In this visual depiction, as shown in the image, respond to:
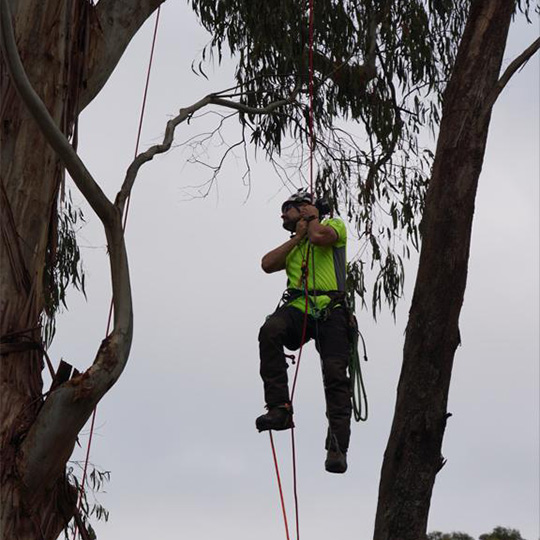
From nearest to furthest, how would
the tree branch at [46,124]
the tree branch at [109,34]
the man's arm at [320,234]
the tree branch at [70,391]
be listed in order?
the tree branch at [46,124] < the tree branch at [70,391] < the tree branch at [109,34] < the man's arm at [320,234]

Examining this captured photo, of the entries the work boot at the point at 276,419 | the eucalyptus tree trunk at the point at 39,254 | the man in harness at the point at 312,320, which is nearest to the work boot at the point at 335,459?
the man in harness at the point at 312,320

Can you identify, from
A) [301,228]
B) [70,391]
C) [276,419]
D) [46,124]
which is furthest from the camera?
[301,228]

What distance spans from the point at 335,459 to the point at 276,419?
0.99ft

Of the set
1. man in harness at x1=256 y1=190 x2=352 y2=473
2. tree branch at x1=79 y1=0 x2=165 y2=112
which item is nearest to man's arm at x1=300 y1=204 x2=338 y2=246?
man in harness at x1=256 y1=190 x2=352 y2=473

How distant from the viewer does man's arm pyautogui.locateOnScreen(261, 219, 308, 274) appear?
6086 millimetres

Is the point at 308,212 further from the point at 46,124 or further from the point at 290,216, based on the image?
the point at 46,124

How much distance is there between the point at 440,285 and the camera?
5.53 metres

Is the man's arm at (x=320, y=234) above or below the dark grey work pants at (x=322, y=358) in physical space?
above

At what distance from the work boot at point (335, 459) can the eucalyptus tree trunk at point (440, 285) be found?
566mm

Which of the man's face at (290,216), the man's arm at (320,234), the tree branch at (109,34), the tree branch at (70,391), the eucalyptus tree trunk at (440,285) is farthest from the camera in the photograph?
the man's face at (290,216)

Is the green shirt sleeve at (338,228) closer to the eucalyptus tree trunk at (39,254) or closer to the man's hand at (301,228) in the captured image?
the man's hand at (301,228)

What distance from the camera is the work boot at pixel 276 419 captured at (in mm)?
5930

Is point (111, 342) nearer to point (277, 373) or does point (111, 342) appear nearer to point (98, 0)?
point (277, 373)

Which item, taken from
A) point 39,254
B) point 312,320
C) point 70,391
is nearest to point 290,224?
point 312,320
